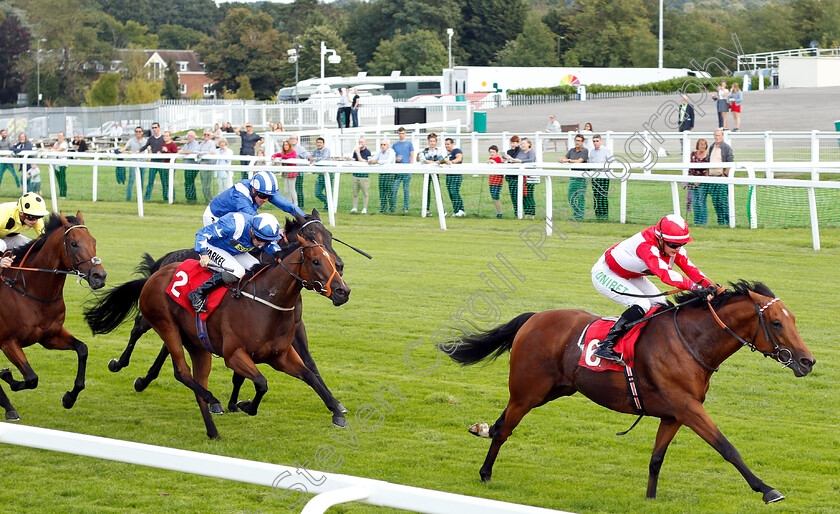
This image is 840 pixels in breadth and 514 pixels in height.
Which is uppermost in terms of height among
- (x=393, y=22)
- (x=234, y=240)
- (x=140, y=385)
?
(x=393, y=22)

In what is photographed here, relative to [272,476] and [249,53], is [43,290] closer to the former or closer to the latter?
[272,476]

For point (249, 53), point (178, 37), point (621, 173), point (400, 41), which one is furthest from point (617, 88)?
point (178, 37)

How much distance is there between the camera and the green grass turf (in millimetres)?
4836

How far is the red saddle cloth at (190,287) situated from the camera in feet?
19.8

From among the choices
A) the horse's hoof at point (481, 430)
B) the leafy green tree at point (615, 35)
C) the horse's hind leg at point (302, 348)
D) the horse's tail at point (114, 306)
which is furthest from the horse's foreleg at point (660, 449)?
the leafy green tree at point (615, 35)

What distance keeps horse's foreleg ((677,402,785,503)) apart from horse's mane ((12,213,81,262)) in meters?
4.33

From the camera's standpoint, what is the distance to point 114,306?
707cm

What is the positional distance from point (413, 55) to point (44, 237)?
63587mm

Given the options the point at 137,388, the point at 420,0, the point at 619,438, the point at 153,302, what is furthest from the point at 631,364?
the point at 420,0

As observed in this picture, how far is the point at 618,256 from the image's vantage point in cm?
529

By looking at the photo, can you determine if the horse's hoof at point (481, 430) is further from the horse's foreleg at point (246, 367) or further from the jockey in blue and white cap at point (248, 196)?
the jockey in blue and white cap at point (248, 196)

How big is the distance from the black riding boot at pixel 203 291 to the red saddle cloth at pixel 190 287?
0.09 ft

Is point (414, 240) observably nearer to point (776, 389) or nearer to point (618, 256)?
point (776, 389)

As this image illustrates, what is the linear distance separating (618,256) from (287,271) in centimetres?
199
